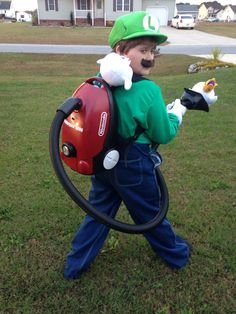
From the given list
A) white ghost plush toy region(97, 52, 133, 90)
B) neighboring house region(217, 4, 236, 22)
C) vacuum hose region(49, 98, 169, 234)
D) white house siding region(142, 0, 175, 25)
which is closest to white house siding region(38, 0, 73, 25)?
white house siding region(142, 0, 175, 25)

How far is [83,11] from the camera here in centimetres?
3725

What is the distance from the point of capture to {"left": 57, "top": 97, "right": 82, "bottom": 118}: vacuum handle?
195 centimetres

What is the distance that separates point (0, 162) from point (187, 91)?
305cm

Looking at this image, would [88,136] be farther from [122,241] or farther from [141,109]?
[122,241]

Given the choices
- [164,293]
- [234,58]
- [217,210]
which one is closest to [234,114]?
[217,210]

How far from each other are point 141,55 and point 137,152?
0.57m

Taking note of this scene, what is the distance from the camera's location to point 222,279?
2.78 metres

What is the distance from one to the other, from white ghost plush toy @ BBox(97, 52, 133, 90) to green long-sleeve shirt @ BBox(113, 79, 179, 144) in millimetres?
95

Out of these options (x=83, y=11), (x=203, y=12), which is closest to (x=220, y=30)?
(x=83, y=11)

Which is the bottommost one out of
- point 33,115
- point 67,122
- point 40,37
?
point 40,37

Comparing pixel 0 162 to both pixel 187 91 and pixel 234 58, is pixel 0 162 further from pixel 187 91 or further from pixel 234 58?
pixel 234 58

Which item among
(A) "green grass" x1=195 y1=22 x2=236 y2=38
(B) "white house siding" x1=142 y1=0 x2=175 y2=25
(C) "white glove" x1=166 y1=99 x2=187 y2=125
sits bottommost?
(A) "green grass" x1=195 y1=22 x2=236 y2=38

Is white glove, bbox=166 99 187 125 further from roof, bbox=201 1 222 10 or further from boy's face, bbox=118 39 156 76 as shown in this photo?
roof, bbox=201 1 222 10

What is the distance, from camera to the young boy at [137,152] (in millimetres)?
2090
